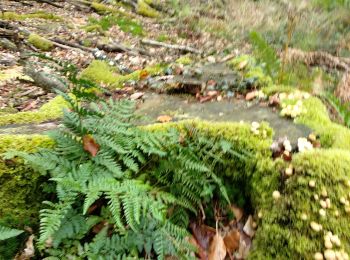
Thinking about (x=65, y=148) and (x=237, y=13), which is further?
(x=237, y=13)

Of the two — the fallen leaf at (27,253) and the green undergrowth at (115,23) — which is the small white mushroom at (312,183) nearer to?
the fallen leaf at (27,253)

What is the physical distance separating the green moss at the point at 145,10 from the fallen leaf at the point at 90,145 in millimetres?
11361

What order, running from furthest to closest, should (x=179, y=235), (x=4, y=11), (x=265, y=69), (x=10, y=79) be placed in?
1. (x=4, y=11)
2. (x=10, y=79)
3. (x=265, y=69)
4. (x=179, y=235)

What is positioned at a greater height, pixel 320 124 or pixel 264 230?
pixel 320 124

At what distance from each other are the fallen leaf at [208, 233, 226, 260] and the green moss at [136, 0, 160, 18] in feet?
38.4

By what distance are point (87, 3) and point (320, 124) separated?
449 inches

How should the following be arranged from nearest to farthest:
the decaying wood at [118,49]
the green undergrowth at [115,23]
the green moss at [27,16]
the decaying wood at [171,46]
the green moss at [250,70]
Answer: the green moss at [250,70] → the decaying wood at [118,49] → the decaying wood at [171,46] → the green moss at [27,16] → the green undergrowth at [115,23]

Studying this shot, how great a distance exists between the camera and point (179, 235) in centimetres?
235

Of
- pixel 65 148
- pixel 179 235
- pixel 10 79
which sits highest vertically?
pixel 65 148

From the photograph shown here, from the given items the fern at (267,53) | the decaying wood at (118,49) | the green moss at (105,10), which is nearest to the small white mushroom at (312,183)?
the fern at (267,53)

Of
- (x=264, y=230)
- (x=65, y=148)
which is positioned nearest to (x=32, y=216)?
(x=65, y=148)

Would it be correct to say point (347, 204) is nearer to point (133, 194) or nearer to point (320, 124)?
point (320, 124)

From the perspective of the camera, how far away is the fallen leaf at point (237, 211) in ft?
8.96

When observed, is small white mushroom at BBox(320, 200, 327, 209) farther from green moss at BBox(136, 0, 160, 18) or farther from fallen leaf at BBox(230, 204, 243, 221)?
green moss at BBox(136, 0, 160, 18)
